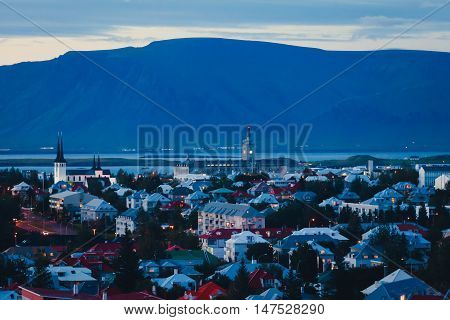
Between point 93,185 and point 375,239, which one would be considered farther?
point 93,185

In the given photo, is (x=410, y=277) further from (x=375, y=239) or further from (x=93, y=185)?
(x=93, y=185)

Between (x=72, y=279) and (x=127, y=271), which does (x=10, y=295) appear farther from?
(x=127, y=271)

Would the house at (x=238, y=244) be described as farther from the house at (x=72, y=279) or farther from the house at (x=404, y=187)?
the house at (x=404, y=187)

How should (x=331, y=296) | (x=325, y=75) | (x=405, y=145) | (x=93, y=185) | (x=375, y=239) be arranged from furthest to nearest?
(x=325, y=75)
(x=405, y=145)
(x=93, y=185)
(x=375, y=239)
(x=331, y=296)

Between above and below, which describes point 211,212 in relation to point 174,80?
below

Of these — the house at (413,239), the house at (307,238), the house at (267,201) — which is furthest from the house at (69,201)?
the house at (413,239)
